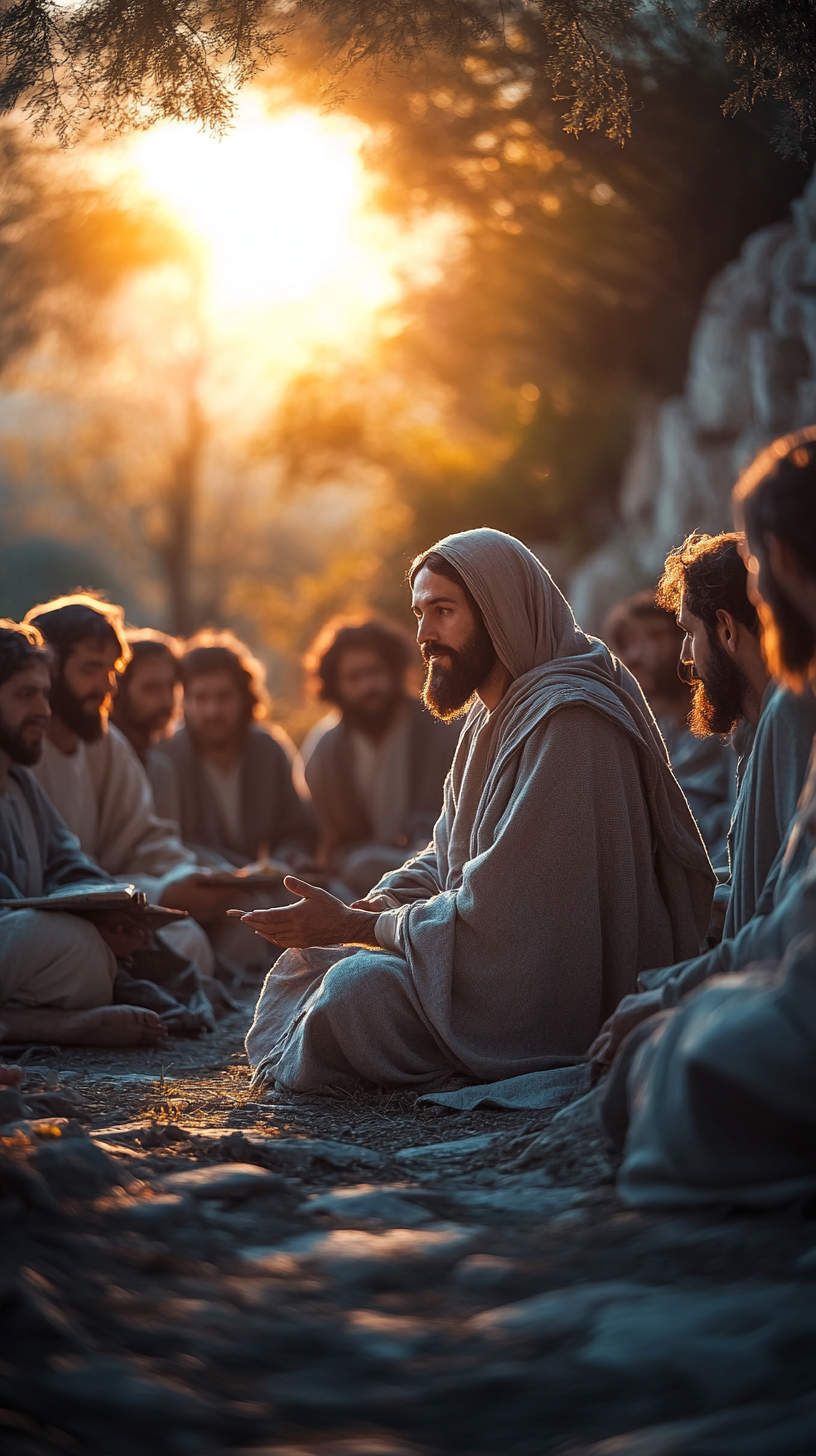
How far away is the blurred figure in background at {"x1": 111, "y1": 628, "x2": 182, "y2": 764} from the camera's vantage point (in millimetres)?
8445

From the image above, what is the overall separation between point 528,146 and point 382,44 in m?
9.41

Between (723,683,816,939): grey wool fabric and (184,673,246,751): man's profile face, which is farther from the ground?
(184,673,246,751): man's profile face

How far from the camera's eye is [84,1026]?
18.0 feet

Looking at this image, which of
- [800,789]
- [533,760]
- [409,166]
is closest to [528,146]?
[409,166]

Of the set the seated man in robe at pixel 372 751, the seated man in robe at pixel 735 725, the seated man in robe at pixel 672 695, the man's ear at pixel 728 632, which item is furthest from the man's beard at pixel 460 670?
the seated man in robe at pixel 372 751

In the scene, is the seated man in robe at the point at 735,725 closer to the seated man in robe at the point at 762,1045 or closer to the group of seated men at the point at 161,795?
the seated man in robe at the point at 762,1045

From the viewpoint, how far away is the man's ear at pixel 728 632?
3.90 metres

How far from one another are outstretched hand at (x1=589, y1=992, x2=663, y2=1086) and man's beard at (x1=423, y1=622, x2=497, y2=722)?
158 cm

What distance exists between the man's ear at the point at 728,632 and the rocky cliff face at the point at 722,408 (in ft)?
21.9

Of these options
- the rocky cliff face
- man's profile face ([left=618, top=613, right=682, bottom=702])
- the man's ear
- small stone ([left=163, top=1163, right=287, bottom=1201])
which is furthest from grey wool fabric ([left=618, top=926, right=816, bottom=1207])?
the rocky cliff face

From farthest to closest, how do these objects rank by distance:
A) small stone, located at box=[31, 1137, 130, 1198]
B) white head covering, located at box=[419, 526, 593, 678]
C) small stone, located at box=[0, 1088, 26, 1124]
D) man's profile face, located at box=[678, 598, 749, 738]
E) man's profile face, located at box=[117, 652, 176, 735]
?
1. man's profile face, located at box=[117, 652, 176, 735]
2. white head covering, located at box=[419, 526, 593, 678]
3. man's profile face, located at box=[678, 598, 749, 738]
4. small stone, located at box=[0, 1088, 26, 1124]
5. small stone, located at box=[31, 1137, 130, 1198]

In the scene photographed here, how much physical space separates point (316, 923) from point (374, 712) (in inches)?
217

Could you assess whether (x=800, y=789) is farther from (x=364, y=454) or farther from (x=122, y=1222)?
(x=364, y=454)

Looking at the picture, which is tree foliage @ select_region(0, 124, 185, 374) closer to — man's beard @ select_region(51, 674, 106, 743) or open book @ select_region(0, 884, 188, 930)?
man's beard @ select_region(51, 674, 106, 743)
